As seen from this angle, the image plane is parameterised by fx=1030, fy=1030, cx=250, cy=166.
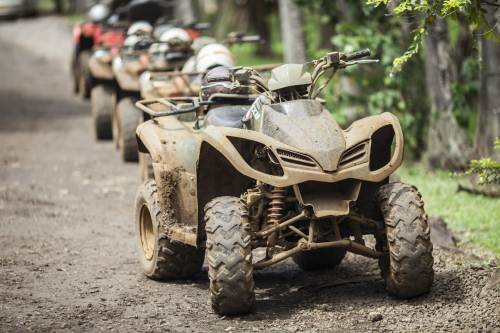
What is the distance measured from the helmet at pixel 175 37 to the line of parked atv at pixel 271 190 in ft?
15.4

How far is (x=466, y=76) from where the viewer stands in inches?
496

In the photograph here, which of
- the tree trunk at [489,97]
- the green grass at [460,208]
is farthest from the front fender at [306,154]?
the tree trunk at [489,97]

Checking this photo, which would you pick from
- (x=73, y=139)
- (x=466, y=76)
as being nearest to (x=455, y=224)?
(x=466, y=76)

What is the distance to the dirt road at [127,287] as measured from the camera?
6.64 metres

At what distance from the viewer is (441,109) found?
12359 mm

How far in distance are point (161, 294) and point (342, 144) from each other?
1.84 metres

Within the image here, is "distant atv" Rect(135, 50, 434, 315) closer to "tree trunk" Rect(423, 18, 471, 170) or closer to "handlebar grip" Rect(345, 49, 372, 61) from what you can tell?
"handlebar grip" Rect(345, 49, 372, 61)

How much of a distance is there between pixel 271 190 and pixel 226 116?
3.50ft


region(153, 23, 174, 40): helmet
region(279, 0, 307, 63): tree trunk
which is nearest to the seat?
region(153, 23, 174, 40): helmet

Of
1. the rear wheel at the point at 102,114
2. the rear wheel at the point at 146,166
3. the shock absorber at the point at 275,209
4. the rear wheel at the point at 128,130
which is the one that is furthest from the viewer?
the rear wheel at the point at 102,114

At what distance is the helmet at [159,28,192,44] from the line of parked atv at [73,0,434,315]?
4703 mm

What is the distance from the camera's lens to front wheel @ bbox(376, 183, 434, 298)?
668 centimetres

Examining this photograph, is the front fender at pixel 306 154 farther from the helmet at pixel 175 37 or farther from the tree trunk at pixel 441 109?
the helmet at pixel 175 37

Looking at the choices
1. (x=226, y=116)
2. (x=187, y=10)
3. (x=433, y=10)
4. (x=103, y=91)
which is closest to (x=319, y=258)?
(x=226, y=116)
